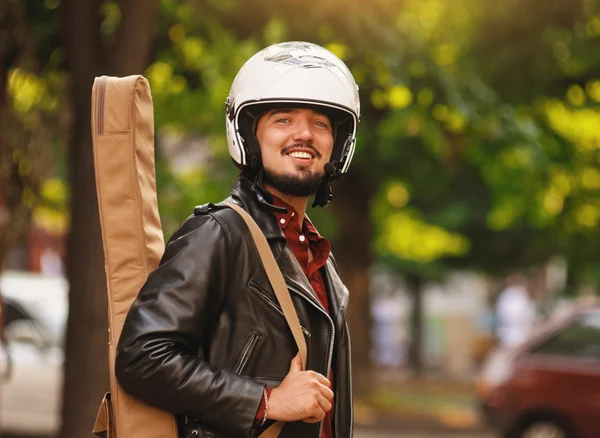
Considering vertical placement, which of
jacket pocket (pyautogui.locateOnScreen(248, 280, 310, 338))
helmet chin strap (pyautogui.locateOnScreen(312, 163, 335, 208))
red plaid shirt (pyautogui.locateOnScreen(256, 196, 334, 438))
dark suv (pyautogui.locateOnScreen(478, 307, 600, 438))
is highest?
helmet chin strap (pyautogui.locateOnScreen(312, 163, 335, 208))

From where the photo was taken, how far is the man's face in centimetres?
293

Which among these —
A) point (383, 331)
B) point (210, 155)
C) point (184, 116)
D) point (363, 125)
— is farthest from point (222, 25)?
point (383, 331)

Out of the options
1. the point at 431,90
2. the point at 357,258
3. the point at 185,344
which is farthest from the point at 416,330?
the point at 185,344

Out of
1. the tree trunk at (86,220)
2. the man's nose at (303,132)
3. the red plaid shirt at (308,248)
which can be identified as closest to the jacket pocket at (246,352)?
the red plaid shirt at (308,248)

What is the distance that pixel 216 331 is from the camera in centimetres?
270

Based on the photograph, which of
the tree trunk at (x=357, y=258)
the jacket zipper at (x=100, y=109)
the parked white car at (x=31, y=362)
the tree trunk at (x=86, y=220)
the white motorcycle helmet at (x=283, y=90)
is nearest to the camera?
the jacket zipper at (x=100, y=109)

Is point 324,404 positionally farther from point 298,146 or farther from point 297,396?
point 298,146

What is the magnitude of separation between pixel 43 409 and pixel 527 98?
5.47m

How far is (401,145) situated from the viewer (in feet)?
42.1

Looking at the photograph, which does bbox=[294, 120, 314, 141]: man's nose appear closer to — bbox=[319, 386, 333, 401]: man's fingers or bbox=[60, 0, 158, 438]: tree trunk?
bbox=[319, 386, 333, 401]: man's fingers

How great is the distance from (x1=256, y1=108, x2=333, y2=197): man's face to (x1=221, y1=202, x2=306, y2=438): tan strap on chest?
0.70 ft

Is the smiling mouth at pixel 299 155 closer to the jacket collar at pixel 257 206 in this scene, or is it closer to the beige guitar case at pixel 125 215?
the jacket collar at pixel 257 206

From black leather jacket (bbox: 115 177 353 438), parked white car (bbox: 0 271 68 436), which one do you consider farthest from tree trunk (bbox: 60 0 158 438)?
black leather jacket (bbox: 115 177 353 438)

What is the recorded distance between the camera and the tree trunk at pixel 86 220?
692cm
